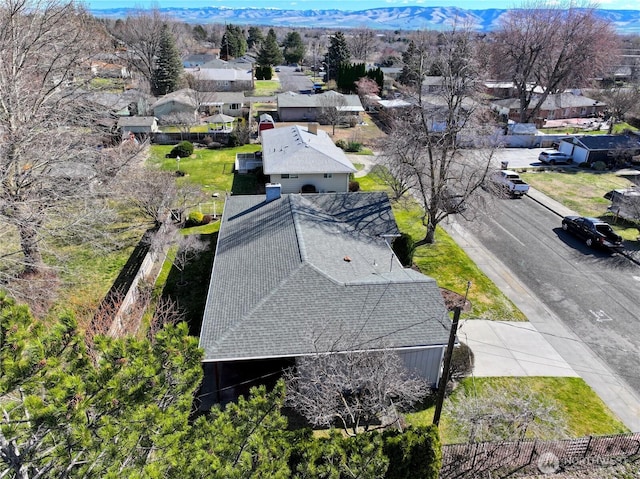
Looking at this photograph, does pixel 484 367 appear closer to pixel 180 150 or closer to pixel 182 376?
pixel 182 376

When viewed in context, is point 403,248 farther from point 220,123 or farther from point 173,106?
point 173,106

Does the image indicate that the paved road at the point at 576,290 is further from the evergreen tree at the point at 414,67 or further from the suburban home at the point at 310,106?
the suburban home at the point at 310,106

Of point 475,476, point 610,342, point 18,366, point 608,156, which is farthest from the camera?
point 608,156

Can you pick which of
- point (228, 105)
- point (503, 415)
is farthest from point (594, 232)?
point (228, 105)

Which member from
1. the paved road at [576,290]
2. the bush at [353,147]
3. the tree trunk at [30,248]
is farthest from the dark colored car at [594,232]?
the tree trunk at [30,248]

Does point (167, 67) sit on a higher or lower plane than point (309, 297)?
higher

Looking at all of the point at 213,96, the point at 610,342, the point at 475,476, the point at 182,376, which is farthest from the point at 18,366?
the point at 213,96

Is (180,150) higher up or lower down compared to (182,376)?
lower down
